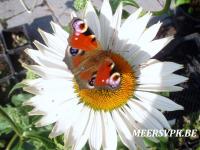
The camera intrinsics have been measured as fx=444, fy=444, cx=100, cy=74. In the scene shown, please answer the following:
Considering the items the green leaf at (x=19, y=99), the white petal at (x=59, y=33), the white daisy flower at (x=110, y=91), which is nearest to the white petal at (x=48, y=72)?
the white daisy flower at (x=110, y=91)

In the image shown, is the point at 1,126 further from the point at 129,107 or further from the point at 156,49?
the point at 156,49

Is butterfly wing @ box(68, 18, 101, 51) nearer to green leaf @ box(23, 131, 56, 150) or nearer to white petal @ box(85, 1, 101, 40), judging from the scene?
white petal @ box(85, 1, 101, 40)

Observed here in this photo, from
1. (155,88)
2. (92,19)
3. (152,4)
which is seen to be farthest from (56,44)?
(152,4)

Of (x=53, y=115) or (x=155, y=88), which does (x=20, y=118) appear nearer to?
(x=53, y=115)

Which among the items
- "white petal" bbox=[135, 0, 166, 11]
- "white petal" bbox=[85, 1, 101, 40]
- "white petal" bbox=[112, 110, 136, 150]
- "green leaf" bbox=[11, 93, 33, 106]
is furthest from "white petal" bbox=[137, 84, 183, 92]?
"white petal" bbox=[135, 0, 166, 11]

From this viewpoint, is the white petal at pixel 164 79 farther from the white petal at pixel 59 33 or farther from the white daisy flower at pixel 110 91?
the white petal at pixel 59 33
